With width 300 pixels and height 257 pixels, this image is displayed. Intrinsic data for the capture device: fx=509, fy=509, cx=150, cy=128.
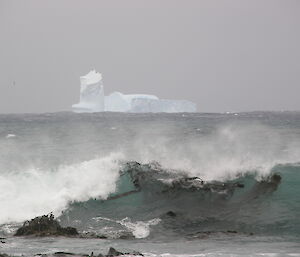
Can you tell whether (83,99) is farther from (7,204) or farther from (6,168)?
(7,204)

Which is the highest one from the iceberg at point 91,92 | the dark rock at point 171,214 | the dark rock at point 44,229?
the iceberg at point 91,92

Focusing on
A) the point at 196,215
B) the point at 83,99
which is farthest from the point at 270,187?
the point at 83,99

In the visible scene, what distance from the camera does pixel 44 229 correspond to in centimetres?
1454

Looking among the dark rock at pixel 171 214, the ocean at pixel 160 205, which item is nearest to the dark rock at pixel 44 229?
the ocean at pixel 160 205

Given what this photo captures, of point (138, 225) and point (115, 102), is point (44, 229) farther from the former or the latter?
point (115, 102)

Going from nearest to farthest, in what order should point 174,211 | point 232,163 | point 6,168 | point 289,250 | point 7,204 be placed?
point 289,250 < point 174,211 < point 7,204 < point 232,163 < point 6,168

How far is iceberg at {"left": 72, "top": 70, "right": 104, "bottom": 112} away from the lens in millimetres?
95062

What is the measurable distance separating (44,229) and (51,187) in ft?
24.1

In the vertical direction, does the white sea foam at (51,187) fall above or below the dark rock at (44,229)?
above

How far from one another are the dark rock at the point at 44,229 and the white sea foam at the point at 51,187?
254cm

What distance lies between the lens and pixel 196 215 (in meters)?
16.8

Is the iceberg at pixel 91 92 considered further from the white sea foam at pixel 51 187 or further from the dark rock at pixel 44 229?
the dark rock at pixel 44 229

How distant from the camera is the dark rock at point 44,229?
14.2 m

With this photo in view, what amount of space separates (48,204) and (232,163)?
30.9 ft
